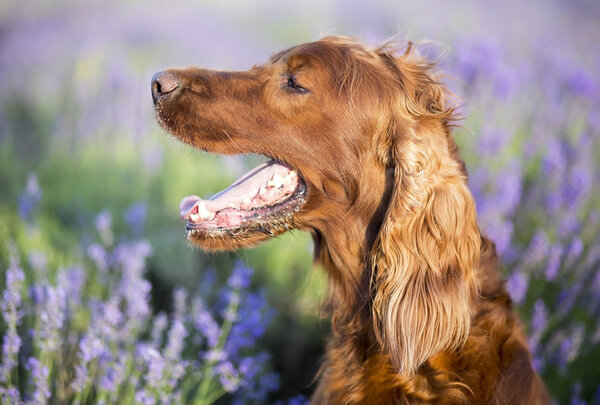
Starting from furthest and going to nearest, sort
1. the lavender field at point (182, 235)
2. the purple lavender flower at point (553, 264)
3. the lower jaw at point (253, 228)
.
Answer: the purple lavender flower at point (553, 264)
the lavender field at point (182, 235)
the lower jaw at point (253, 228)

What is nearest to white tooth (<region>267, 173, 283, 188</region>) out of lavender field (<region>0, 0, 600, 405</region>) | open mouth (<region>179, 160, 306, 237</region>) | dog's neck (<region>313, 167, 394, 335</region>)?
open mouth (<region>179, 160, 306, 237</region>)

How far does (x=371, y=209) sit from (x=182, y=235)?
5.22 ft

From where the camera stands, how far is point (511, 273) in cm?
321

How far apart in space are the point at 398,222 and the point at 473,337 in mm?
485

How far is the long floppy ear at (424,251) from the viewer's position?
190 cm

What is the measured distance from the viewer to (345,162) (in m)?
2.12

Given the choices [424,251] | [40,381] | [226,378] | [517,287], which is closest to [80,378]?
[40,381]

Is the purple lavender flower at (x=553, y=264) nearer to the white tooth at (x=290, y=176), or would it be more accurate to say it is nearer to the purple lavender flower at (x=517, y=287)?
the purple lavender flower at (x=517, y=287)

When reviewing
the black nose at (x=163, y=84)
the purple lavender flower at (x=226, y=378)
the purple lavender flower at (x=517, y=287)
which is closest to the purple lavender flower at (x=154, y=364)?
the purple lavender flower at (x=226, y=378)

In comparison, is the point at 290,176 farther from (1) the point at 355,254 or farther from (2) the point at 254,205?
(1) the point at 355,254

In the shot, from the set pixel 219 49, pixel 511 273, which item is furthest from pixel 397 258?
pixel 219 49

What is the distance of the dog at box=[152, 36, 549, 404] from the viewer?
6.34 feet

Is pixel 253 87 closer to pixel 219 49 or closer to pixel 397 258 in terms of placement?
pixel 397 258

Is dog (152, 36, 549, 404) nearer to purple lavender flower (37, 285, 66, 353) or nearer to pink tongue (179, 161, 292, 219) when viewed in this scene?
pink tongue (179, 161, 292, 219)
